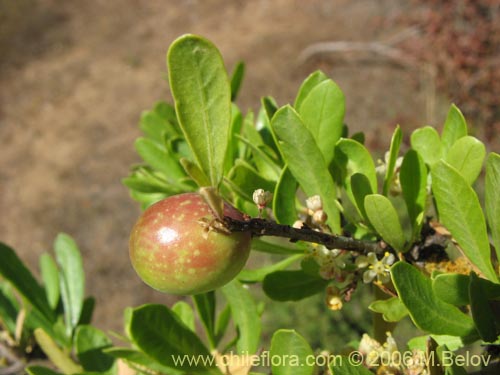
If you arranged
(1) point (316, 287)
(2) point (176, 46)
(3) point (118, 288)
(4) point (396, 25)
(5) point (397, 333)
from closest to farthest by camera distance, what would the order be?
(2) point (176, 46) < (1) point (316, 287) < (5) point (397, 333) < (3) point (118, 288) < (4) point (396, 25)

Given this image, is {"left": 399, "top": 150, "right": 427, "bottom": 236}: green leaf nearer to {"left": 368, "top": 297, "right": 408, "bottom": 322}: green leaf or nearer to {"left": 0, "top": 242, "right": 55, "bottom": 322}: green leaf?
{"left": 368, "top": 297, "right": 408, "bottom": 322}: green leaf

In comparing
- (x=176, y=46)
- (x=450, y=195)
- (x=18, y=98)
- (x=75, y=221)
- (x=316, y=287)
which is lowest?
(x=75, y=221)

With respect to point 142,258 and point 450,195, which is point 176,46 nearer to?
point 142,258

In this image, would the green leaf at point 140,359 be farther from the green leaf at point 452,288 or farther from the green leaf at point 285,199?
the green leaf at point 452,288

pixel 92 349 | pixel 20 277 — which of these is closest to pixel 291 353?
pixel 92 349

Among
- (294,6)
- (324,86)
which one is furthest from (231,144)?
(294,6)

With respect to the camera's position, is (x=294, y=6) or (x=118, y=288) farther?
(x=294, y=6)
